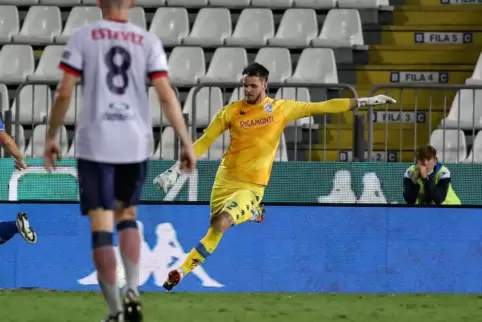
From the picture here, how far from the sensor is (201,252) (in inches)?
442

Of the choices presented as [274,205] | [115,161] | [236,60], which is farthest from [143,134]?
[236,60]

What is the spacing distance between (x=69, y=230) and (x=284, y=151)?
8.88 feet

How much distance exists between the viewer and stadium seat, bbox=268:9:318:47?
16984 millimetres

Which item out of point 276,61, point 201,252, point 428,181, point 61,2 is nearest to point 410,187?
point 428,181

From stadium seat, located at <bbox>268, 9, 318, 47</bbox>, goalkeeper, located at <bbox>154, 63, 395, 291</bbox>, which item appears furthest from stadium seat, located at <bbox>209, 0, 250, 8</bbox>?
goalkeeper, located at <bbox>154, 63, 395, 291</bbox>

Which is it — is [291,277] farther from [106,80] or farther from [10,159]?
[106,80]

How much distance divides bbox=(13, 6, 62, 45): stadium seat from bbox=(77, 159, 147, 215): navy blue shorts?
10107 mm

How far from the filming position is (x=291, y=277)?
42.3 ft

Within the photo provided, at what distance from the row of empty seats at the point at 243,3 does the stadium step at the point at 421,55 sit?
0.70 metres

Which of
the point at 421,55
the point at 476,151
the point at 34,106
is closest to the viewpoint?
the point at 476,151

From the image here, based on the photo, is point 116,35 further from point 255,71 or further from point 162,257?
point 162,257

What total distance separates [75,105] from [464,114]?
4.41 metres

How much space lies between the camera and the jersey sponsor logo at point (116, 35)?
7.41m

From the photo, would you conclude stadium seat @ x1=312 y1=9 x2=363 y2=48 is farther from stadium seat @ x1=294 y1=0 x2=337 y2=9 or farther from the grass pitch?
the grass pitch
